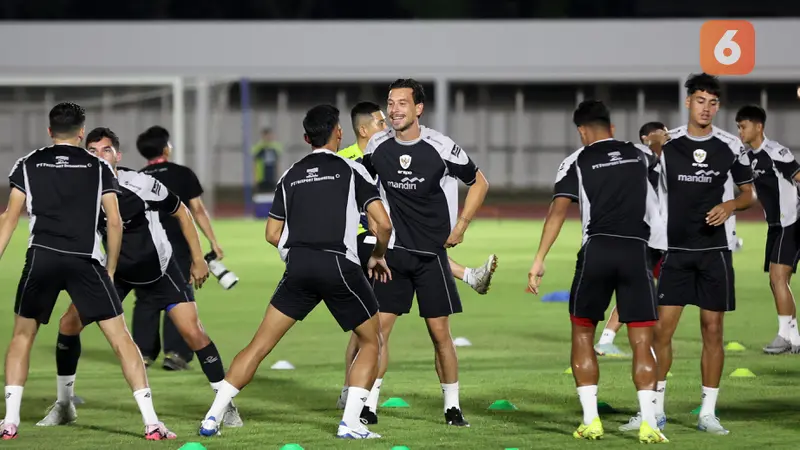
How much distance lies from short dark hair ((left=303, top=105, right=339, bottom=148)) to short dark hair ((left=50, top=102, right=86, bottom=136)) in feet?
4.17

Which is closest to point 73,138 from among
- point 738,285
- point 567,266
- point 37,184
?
point 37,184

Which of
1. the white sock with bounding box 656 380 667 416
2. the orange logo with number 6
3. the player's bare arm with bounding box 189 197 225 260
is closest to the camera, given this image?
the white sock with bounding box 656 380 667 416

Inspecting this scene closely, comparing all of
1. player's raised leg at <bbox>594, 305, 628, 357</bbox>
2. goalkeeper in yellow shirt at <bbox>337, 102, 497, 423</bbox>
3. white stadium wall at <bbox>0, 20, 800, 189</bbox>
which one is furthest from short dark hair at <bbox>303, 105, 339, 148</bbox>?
white stadium wall at <bbox>0, 20, 800, 189</bbox>

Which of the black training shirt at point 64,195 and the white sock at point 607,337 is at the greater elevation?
the black training shirt at point 64,195

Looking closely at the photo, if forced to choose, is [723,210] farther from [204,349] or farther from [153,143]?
[153,143]

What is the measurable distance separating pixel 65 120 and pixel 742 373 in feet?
17.6

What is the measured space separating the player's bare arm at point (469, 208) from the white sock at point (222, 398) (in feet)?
5.21

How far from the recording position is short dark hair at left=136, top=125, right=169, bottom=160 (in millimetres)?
11312

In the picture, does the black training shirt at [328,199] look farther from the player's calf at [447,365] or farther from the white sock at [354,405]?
the player's calf at [447,365]

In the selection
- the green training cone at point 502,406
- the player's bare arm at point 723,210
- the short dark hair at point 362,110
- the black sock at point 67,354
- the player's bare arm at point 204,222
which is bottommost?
the green training cone at point 502,406

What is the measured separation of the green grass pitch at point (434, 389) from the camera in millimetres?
8195

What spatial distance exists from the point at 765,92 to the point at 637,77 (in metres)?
7.17

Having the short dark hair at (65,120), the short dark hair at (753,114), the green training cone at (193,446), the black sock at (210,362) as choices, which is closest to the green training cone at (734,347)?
the short dark hair at (753,114)

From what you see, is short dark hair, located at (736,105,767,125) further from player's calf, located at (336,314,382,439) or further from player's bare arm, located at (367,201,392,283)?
player's calf, located at (336,314,382,439)
